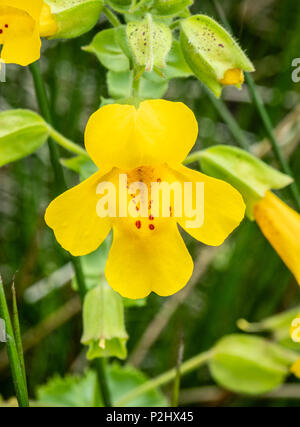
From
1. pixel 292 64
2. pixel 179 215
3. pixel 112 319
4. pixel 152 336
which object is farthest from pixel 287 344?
pixel 292 64

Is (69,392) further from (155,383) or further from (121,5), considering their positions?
(121,5)

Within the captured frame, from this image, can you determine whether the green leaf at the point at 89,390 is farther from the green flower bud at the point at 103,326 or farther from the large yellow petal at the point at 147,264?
the large yellow petal at the point at 147,264

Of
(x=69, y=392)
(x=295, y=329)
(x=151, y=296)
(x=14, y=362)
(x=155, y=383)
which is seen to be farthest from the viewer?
(x=151, y=296)

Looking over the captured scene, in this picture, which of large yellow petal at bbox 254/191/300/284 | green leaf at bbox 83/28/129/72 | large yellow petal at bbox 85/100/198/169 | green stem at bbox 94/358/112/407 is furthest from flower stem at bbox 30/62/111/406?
large yellow petal at bbox 254/191/300/284

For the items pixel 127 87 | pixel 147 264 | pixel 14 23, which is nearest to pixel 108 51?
pixel 127 87

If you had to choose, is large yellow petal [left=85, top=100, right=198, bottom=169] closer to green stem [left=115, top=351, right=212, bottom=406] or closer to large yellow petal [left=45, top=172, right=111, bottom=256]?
large yellow petal [left=45, top=172, right=111, bottom=256]

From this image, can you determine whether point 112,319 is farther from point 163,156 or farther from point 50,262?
point 50,262
